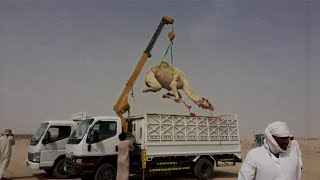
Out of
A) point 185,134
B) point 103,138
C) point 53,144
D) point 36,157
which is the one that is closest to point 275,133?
point 103,138

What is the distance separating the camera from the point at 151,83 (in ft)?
53.2

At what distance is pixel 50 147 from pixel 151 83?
190 inches

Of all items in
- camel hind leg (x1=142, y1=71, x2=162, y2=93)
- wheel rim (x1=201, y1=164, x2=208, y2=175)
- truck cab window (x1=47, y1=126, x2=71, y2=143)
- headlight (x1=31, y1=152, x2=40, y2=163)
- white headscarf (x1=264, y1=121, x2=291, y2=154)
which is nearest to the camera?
white headscarf (x1=264, y1=121, x2=291, y2=154)

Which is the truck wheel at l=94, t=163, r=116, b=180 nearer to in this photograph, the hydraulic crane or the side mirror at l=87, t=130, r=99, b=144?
the side mirror at l=87, t=130, r=99, b=144

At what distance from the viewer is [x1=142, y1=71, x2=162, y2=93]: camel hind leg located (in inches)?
638

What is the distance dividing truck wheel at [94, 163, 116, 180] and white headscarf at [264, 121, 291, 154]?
351 inches

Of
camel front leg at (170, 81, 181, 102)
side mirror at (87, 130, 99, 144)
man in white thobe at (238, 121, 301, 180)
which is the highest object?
camel front leg at (170, 81, 181, 102)

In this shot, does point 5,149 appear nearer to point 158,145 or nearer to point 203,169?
point 158,145

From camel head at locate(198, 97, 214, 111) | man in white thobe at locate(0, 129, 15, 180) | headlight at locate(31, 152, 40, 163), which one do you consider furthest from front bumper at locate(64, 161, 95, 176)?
camel head at locate(198, 97, 214, 111)

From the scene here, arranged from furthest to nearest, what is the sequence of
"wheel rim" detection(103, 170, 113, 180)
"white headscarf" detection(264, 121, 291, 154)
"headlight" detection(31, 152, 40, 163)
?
"headlight" detection(31, 152, 40, 163) → "wheel rim" detection(103, 170, 113, 180) → "white headscarf" detection(264, 121, 291, 154)

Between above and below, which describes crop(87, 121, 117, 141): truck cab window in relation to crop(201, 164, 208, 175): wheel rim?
above

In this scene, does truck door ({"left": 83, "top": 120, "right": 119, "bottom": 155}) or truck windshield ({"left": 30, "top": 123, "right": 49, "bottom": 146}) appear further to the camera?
truck windshield ({"left": 30, "top": 123, "right": 49, "bottom": 146})

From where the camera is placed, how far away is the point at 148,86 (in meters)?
16.3

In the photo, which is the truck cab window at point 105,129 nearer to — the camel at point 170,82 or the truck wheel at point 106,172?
the truck wheel at point 106,172
